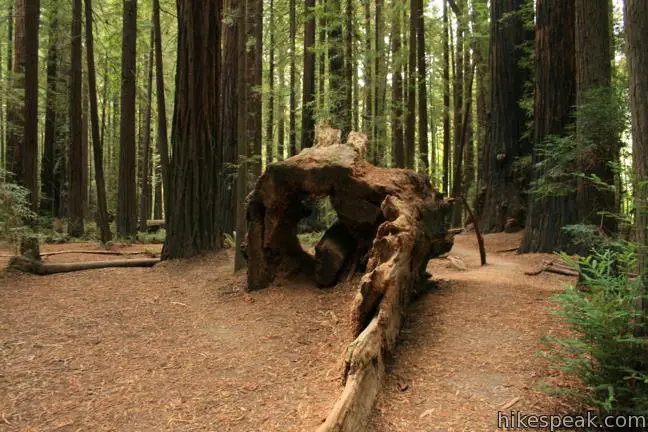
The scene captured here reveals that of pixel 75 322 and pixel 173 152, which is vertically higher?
pixel 173 152

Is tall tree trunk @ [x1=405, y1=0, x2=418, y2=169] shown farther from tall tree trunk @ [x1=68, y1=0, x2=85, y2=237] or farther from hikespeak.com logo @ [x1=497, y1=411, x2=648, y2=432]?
tall tree trunk @ [x1=68, y1=0, x2=85, y2=237]

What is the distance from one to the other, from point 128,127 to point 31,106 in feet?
12.2

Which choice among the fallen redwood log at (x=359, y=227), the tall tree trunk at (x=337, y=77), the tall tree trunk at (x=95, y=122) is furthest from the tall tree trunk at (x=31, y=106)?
the tall tree trunk at (x=337, y=77)

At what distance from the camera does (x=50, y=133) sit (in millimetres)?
17750

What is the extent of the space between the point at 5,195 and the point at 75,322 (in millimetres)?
3642

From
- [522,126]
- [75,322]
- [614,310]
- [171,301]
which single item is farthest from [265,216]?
[522,126]

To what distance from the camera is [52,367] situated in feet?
14.3

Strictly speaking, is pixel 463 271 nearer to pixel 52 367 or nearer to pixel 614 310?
pixel 614 310

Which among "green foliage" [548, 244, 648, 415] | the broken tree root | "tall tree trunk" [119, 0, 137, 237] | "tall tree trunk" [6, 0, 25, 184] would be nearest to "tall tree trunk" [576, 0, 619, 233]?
"green foliage" [548, 244, 648, 415]

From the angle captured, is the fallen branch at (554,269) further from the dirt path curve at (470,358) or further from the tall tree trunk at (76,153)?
the tall tree trunk at (76,153)

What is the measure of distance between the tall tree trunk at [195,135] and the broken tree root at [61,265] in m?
0.59

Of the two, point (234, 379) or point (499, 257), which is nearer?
point (234, 379)

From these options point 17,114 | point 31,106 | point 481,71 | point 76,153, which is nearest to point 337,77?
point 481,71

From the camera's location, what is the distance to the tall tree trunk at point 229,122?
11.3m
